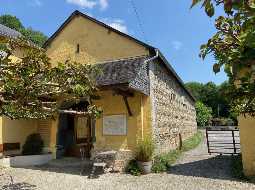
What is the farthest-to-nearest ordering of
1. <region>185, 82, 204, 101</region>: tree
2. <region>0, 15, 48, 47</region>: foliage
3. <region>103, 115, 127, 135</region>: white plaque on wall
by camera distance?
<region>185, 82, 204, 101</region>: tree → <region>0, 15, 48, 47</region>: foliage → <region>103, 115, 127, 135</region>: white plaque on wall

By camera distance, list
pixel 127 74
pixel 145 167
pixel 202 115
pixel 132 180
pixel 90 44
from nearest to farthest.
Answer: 1. pixel 132 180
2. pixel 145 167
3. pixel 127 74
4. pixel 90 44
5. pixel 202 115

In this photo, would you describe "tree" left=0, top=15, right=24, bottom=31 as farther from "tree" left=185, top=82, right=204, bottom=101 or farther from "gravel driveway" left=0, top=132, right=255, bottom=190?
"tree" left=185, top=82, right=204, bottom=101

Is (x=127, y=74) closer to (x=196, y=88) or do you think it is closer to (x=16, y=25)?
(x=16, y=25)

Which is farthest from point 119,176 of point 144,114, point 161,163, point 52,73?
point 52,73

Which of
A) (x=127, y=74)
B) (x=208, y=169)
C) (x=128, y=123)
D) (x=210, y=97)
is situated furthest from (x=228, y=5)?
(x=210, y=97)

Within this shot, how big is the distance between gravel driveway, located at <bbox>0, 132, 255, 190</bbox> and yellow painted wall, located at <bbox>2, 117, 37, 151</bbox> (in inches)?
86.5

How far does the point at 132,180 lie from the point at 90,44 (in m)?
6.76

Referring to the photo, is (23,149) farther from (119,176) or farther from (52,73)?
(52,73)

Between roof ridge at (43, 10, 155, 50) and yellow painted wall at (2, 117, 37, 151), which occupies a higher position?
roof ridge at (43, 10, 155, 50)

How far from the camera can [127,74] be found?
1055cm

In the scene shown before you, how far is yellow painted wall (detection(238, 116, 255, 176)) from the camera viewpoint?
8883mm

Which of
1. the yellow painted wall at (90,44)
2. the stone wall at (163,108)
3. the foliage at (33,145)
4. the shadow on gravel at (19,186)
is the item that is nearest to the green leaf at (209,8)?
the shadow on gravel at (19,186)

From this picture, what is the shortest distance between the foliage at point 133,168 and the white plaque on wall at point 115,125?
1256 millimetres

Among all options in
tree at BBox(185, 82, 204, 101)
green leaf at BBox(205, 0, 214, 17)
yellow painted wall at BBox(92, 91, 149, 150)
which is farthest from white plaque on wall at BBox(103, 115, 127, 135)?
tree at BBox(185, 82, 204, 101)
